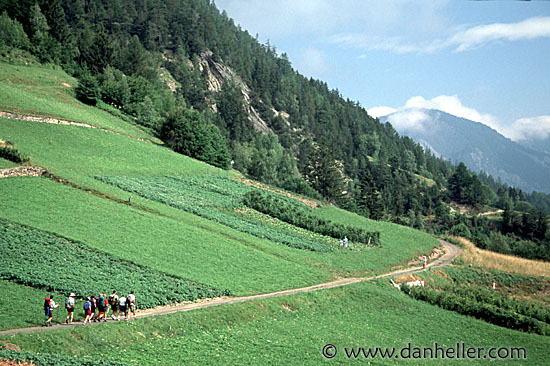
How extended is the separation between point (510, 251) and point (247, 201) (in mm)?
53675

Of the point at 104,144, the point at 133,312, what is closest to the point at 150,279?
the point at 133,312

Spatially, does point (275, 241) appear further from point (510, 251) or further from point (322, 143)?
point (322, 143)

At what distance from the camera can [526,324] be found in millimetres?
35062

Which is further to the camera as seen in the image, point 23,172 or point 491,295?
point 23,172

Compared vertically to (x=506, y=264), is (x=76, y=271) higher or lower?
lower

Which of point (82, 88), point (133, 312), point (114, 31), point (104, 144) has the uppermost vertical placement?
point (114, 31)

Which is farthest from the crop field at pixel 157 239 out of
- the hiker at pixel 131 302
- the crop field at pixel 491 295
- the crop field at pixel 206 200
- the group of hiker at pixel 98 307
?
the crop field at pixel 491 295

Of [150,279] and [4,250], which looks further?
[150,279]

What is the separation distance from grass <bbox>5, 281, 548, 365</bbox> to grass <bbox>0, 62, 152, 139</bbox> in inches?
2101

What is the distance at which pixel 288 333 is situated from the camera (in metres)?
27.7

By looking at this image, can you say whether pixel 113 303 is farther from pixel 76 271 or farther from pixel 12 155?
pixel 12 155

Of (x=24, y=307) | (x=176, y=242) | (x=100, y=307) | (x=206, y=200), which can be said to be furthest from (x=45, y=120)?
(x=100, y=307)

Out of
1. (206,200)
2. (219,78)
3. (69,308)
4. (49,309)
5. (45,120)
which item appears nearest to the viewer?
(49,309)

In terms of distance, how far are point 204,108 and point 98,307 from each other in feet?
447
